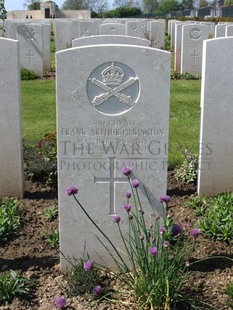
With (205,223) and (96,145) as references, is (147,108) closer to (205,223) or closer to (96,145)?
(96,145)

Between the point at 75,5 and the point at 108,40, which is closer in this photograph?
the point at 108,40

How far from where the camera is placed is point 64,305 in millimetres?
3273

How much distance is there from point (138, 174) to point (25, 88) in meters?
8.04

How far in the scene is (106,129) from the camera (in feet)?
11.6

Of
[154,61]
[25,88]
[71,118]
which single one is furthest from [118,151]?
[25,88]

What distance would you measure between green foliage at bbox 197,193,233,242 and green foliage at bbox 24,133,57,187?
1.67 meters

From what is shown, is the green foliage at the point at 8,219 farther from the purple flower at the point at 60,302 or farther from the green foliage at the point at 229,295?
the green foliage at the point at 229,295

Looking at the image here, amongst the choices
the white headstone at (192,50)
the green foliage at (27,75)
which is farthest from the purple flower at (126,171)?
the white headstone at (192,50)

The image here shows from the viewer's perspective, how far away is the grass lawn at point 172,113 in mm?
6973

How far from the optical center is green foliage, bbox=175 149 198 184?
18.1 feet

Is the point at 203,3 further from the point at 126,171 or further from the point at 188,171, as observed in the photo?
the point at 126,171

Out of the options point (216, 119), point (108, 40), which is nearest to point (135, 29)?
point (108, 40)

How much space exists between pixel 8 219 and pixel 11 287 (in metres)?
1.04

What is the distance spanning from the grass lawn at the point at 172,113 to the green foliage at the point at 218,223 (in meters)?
1.64
